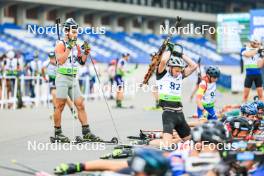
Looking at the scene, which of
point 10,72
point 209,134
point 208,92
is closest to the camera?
point 209,134

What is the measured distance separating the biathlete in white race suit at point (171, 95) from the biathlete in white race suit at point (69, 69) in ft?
7.17

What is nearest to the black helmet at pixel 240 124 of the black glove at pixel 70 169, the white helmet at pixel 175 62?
the white helmet at pixel 175 62

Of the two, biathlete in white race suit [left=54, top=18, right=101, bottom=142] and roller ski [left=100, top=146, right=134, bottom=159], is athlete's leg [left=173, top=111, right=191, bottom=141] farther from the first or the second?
biathlete in white race suit [left=54, top=18, right=101, bottom=142]

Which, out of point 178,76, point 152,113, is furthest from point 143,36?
point 178,76

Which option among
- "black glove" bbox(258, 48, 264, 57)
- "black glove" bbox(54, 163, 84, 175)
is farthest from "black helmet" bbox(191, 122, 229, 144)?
"black glove" bbox(258, 48, 264, 57)

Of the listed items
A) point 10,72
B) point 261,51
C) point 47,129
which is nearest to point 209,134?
point 47,129

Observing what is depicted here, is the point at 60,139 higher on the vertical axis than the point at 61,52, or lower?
lower

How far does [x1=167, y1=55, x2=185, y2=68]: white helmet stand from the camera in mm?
9422

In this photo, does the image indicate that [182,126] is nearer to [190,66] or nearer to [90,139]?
[190,66]

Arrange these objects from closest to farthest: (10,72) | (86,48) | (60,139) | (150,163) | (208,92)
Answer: (150,163)
(86,48)
(60,139)
(208,92)
(10,72)

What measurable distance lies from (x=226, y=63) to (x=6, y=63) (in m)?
33.8

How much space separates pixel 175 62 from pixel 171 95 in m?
0.55

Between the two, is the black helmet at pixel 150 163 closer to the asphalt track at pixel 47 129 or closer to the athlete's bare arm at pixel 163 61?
the asphalt track at pixel 47 129

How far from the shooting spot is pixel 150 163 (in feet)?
19.0
